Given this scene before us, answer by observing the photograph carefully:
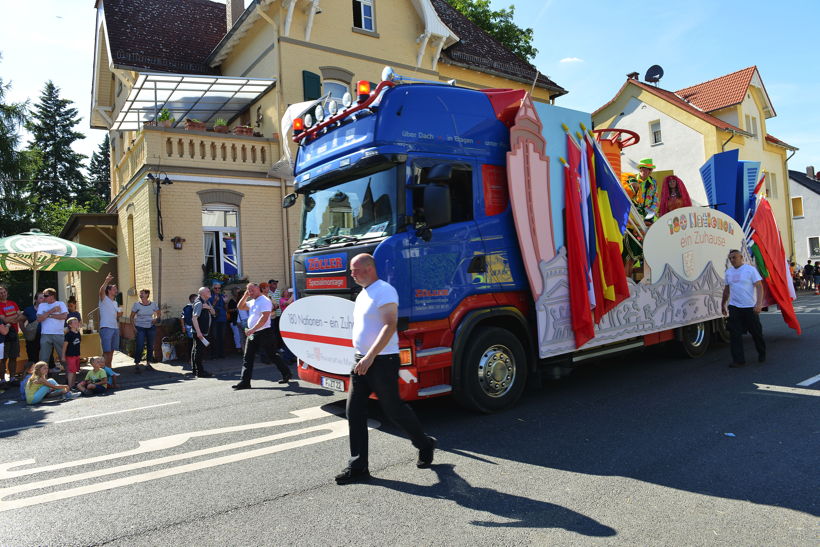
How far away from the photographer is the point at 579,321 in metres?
6.35

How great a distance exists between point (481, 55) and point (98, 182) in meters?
42.8

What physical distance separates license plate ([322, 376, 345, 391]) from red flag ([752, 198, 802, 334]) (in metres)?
8.15

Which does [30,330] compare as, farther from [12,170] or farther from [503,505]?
[12,170]

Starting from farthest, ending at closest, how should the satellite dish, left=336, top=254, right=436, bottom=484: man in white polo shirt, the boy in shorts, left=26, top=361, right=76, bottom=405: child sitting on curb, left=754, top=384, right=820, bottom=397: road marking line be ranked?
1. the satellite dish
2. the boy in shorts
3. left=26, top=361, right=76, bottom=405: child sitting on curb
4. left=754, top=384, right=820, bottom=397: road marking line
5. left=336, top=254, right=436, bottom=484: man in white polo shirt

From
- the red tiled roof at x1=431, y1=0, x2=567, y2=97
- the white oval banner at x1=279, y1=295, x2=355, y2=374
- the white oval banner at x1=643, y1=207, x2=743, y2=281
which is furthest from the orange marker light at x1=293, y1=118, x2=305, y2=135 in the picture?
the red tiled roof at x1=431, y1=0, x2=567, y2=97

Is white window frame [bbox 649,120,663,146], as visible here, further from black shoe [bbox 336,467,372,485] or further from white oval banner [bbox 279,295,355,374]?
black shoe [bbox 336,467,372,485]

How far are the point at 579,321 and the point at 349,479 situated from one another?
3.43m

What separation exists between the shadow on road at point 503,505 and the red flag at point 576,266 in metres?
2.77

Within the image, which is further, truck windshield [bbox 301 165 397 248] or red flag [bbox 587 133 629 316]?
red flag [bbox 587 133 629 316]

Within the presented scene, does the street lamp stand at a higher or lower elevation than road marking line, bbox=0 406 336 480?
higher

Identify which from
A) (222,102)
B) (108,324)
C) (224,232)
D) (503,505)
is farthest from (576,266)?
(222,102)

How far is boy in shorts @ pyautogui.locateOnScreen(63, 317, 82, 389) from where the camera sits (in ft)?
29.3

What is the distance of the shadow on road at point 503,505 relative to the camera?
131 inches

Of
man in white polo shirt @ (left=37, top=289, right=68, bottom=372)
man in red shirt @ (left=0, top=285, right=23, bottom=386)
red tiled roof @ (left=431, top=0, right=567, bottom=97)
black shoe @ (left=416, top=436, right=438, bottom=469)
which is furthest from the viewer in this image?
red tiled roof @ (left=431, top=0, right=567, bottom=97)
